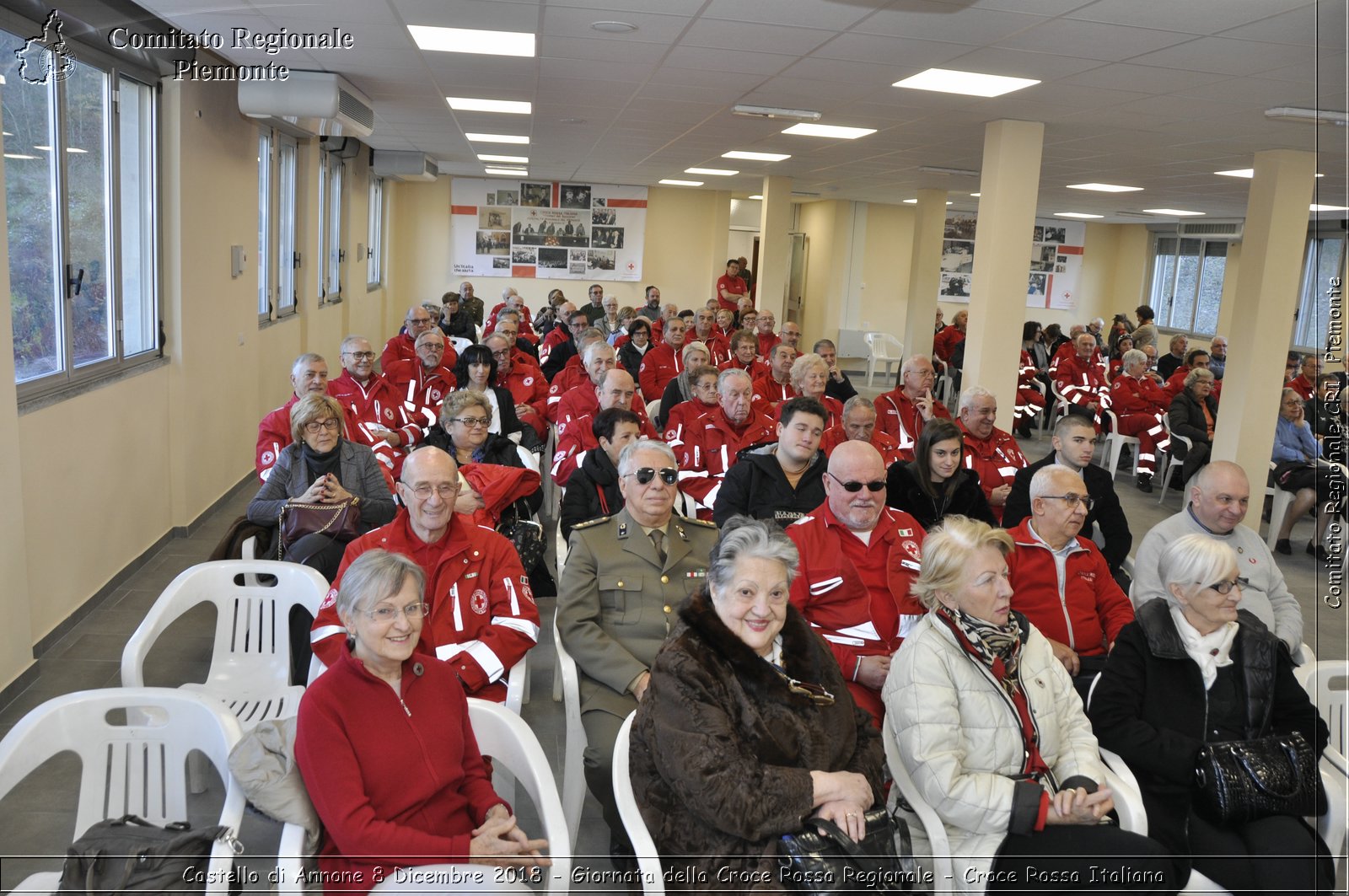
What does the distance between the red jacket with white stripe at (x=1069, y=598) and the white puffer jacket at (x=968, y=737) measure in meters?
0.77

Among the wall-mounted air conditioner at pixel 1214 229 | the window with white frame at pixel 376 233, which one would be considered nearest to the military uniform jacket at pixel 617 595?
the window with white frame at pixel 376 233

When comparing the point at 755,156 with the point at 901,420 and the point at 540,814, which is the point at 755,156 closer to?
the point at 901,420

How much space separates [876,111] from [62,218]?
533 centimetres

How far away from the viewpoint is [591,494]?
4434mm

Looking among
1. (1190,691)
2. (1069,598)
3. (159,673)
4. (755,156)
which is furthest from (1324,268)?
(755,156)

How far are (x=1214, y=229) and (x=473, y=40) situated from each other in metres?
15.0

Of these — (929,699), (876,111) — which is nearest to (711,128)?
(876,111)

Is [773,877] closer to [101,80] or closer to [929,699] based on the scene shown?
[929,699]

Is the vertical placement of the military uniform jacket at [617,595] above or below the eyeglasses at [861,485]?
below

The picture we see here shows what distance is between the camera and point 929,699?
2.57m

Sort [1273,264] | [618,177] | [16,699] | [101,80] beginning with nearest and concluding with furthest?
[16,699], [101,80], [1273,264], [618,177]

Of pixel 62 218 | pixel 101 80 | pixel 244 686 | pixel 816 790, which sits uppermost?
pixel 101 80

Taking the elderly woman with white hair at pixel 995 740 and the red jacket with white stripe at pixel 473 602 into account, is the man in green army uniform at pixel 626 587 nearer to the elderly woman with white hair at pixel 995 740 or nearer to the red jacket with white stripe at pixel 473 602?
the red jacket with white stripe at pixel 473 602

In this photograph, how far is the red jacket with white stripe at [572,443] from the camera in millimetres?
5609
